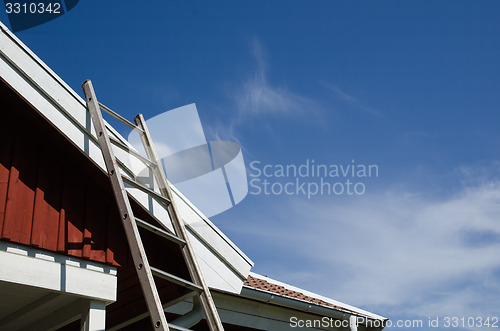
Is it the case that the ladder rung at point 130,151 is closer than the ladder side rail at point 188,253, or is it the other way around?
the ladder side rail at point 188,253

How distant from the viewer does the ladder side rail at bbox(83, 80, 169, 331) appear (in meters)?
2.95

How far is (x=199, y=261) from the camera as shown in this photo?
385 centimetres

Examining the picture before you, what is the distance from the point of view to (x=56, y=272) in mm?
3242

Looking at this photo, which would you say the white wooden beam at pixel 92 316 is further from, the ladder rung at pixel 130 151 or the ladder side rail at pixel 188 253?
the ladder rung at pixel 130 151

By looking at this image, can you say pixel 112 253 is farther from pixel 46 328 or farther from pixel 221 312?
Answer: pixel 221 312

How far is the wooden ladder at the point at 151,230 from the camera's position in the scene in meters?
3.06

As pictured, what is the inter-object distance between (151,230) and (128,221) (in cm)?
28

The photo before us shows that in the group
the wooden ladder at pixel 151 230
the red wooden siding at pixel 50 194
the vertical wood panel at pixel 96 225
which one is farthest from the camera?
the vertical wood panel at pixel 96 225

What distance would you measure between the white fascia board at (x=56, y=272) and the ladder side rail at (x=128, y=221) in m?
0.44

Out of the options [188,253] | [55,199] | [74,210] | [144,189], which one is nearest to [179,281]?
[188,253]

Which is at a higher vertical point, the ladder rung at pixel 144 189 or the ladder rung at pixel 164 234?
the ladder rung at pixel 144 189

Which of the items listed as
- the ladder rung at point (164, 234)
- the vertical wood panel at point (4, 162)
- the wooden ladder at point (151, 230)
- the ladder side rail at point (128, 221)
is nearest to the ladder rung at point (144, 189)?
the wooden ladder at point (151, 230)

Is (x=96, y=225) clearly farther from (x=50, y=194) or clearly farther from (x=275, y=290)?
(x=275, y=290)

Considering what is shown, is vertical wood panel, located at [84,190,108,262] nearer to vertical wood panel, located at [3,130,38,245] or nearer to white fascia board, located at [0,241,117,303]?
white fascia board, located at [0,241,117,303]
